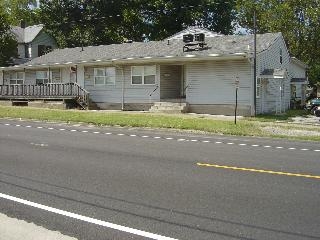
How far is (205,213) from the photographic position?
673 centimetres

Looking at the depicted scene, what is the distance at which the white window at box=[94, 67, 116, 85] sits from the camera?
111 feet

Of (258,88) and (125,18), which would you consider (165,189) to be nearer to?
(258,88)

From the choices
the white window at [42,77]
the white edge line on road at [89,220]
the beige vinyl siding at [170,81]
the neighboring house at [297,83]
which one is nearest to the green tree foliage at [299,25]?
the neighboring house at [297,83]

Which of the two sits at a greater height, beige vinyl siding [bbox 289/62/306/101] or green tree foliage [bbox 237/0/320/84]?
green tree foliage [bbox 237/0/320/84]

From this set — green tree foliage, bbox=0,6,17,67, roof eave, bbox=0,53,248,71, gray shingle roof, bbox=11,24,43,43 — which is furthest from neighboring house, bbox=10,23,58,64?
roof eave, bbox=0,53,248,71

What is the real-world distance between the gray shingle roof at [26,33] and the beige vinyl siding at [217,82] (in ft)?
115

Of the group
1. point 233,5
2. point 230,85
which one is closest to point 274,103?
Answer: point 230,85

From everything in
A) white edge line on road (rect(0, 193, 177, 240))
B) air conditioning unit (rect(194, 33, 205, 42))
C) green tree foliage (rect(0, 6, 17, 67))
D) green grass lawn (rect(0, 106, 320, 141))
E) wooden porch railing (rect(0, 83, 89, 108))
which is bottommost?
white edge line on road (rect(0, 193, 177, 240))

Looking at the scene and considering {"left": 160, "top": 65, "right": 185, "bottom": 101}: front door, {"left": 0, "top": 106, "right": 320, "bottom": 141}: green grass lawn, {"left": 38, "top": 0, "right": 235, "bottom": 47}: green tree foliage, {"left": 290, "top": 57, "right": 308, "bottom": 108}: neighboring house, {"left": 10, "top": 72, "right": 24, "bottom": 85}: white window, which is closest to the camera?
{"left": 0, "top": 106, "right": 320, "bottom": 141}: green grass lawn

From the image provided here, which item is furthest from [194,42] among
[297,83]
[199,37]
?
[297,83]

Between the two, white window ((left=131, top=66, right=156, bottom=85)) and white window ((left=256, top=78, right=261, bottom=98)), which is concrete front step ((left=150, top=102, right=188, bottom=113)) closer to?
white window ((left=131, top=66, right=156, bottom=85))

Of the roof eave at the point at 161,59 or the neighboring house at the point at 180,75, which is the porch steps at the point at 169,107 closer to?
the neighboring house at the point at 180,75

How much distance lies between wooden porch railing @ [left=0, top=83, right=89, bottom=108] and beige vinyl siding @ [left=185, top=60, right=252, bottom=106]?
8166mm

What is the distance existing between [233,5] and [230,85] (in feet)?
111
